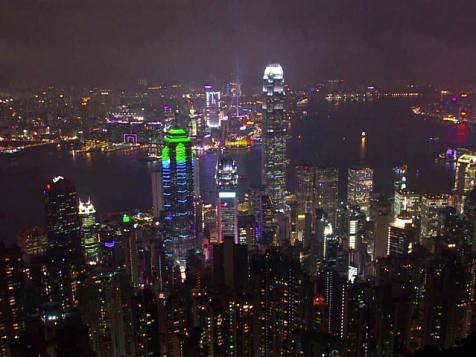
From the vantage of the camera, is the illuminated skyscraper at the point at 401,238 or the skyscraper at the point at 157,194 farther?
the skyscraper at the point at 157,194

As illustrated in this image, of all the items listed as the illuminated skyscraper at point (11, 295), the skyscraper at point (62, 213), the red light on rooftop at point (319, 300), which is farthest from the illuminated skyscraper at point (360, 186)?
the illuminated skyscraper at point (11, 295)

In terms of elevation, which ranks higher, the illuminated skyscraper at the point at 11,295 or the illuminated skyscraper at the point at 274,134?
the illuminated skyscraper at the point at 274,134

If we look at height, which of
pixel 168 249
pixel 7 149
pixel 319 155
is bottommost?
pixel 168 249

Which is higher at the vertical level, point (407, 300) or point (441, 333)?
point (407, 300)

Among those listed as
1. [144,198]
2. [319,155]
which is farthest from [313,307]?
[319,155]

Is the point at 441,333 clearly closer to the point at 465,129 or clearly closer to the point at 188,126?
the point at 188,126

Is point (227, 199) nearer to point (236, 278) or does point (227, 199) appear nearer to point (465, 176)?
point (236, 278)

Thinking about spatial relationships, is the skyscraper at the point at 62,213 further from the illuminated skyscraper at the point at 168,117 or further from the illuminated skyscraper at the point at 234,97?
the illuminated skyscraper at the point at 234,97
